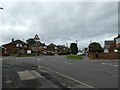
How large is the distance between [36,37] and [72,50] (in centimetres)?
10503

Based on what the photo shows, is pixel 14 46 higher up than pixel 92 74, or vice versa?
pixel 14 46

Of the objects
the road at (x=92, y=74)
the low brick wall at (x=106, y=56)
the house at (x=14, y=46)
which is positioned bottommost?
the road at (x=92, y=74)

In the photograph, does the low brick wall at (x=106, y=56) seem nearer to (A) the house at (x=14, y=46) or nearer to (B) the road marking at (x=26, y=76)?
(B) the road marking at (x=26, y=76)

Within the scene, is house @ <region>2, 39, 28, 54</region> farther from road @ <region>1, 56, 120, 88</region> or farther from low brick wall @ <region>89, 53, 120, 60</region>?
road @ <region>1, 56, 120, 88</region>

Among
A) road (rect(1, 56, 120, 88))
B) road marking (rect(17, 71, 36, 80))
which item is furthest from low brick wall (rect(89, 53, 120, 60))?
road marking (rect(17, 71, 36, 80))

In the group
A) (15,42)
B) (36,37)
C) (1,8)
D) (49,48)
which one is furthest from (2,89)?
(49,48)

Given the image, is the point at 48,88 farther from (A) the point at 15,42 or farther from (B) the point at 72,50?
(A) the point at 15,42

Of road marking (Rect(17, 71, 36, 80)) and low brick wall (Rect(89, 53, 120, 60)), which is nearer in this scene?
road marking (Rect(17, 71, 36, 80))

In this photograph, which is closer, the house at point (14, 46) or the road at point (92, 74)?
the road at point (92, 74)

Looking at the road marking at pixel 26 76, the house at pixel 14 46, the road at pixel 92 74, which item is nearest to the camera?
the road at pixel 92 74

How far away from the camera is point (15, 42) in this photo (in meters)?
148

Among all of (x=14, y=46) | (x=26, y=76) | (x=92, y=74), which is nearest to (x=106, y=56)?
(x=92, y=74)

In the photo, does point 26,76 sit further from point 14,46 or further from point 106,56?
point 14,46

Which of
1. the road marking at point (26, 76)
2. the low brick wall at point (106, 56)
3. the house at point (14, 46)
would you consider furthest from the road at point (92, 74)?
the house at point (14, 46)
